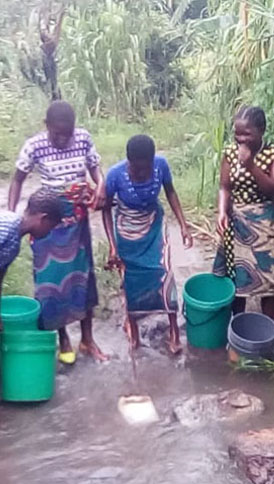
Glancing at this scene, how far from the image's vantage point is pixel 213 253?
6.56m

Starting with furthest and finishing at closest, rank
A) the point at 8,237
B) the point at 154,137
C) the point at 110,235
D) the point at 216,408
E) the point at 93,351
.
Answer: the point at 154,137 → the point at 93,351 → the point at 110,235 → the point at 216,408 → the point at 8,237

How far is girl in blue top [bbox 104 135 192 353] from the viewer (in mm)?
4656

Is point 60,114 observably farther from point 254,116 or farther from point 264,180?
point 264,180

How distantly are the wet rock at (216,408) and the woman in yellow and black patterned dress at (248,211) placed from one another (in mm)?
742

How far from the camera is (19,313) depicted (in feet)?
15.0

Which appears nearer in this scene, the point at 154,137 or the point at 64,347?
the point at 64,347

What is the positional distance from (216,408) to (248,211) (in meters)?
1.11

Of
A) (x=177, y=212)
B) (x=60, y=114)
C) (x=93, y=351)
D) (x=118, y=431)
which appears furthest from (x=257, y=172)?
(x=118, y=431)

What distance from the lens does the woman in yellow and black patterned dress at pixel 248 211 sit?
4.58 m

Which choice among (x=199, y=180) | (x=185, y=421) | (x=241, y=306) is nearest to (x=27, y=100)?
(x=199, y=180)

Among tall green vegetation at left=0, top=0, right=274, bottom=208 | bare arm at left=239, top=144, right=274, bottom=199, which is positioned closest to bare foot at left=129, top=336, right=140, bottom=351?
bare arm at left=239, top=144, right=274, bottom=199

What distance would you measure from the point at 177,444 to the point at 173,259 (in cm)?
247

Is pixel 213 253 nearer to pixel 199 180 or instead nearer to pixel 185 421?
pixel 199 180

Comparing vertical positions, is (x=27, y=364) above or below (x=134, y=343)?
above
